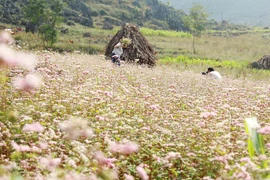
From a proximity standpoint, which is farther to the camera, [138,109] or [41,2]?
[41,2]

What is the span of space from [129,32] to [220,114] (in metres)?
12.4

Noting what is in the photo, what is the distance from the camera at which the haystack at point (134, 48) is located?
16.5 meters

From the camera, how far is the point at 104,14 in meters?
73.4

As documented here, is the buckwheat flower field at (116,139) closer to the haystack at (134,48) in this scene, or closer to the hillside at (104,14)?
the haystack at (134,48)

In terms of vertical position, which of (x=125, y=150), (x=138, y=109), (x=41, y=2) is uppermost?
(x=41, y=2)

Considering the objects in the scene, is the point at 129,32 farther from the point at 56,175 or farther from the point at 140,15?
the point at 140,15

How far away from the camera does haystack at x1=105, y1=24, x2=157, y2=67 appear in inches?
651

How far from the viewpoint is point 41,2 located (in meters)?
29.7

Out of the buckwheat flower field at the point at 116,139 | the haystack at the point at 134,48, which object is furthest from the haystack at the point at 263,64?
the buckwheat flower field at the point at 116,139

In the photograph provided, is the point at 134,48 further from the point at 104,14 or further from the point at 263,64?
the point at 104,14

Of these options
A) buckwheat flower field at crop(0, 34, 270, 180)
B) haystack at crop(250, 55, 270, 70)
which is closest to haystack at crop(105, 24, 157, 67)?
haystack at crop(250, 55, 270, 70)

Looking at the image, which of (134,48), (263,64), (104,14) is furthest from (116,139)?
(104,14)

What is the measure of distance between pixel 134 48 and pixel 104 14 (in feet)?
194

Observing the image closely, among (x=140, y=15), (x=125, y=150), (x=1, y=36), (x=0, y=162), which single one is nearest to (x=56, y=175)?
(x=125, y=150)
